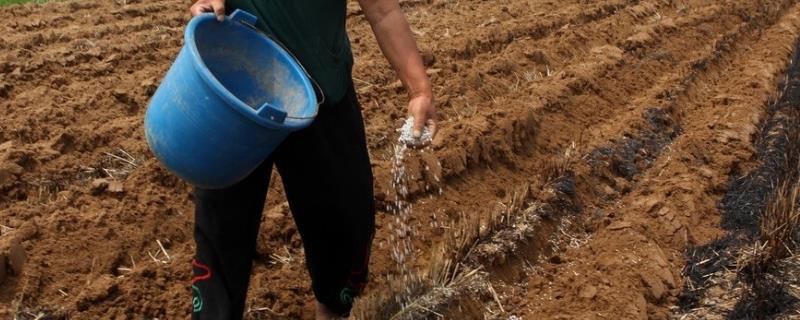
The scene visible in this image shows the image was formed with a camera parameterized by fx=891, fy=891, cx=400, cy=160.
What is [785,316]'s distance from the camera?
340 centimetres

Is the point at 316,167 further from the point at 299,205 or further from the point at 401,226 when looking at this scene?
the point at 401,226

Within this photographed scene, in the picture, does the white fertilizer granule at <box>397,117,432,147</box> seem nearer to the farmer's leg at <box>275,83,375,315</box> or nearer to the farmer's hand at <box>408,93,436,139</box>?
the farmer's hand at <box>408,93,436,139</box>

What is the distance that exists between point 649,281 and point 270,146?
1.89 meters

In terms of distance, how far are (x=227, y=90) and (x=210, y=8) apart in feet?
1.07

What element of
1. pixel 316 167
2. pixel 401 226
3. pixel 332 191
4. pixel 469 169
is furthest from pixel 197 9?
pixel 469 169

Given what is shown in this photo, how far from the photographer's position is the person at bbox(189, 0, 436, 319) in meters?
2.66

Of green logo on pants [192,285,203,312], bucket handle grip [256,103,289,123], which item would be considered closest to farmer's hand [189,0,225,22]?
bucket handle grip [256,103,289,123]

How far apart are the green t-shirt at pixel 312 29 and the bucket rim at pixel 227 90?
2.7 inches

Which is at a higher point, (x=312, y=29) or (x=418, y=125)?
(x=312, y=29)

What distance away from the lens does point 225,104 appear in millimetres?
2314

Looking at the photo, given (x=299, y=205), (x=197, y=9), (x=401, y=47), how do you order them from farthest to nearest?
(x=299, y=205)
(x=401, y=47)
(x=197, y=9)

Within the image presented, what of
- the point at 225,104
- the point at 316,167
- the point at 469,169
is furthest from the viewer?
the point at 469,169

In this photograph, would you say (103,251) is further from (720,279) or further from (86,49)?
(86,49)

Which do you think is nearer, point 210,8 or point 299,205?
point 210,8
